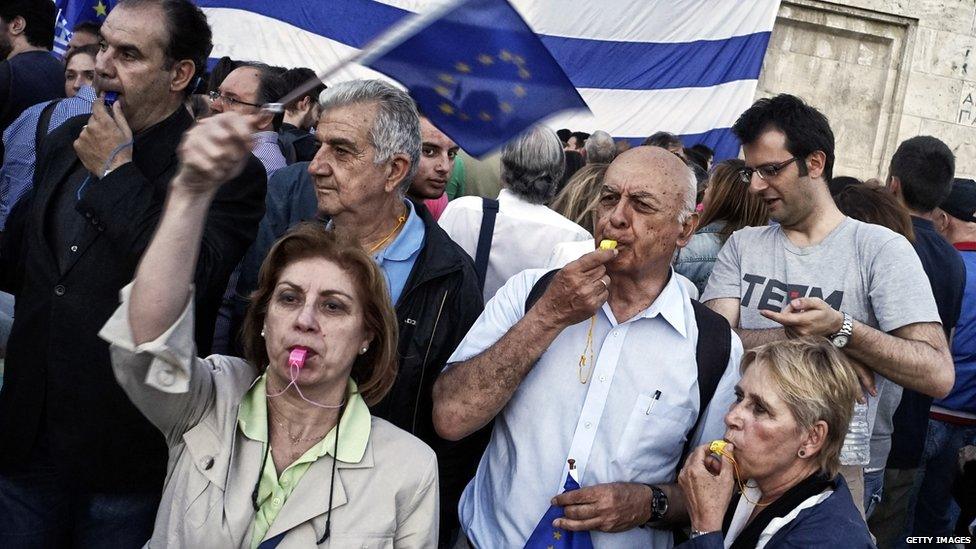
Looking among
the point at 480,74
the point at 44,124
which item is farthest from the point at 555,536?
the point at 44,124

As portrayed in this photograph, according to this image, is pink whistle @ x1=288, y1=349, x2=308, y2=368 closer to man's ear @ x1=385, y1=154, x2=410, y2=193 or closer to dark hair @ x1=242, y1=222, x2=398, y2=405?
dark hair @ x1=242, y1=222, x2=398, y2=405

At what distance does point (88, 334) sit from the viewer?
2943 millimetres

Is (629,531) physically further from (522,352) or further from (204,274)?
(204,274)

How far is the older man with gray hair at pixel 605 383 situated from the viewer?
10.1ft

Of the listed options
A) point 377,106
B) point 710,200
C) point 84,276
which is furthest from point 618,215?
point 710,200

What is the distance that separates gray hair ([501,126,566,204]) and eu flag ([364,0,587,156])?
158 cm

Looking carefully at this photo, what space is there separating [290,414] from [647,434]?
39.5 inches

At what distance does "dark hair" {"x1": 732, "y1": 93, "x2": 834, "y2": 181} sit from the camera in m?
3.99

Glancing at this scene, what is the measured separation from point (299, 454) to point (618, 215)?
1145mm

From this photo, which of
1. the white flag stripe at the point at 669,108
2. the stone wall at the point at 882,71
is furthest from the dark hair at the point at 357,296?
the stone wall at the point at 882,71

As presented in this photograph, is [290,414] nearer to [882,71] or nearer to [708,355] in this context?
[708,355]

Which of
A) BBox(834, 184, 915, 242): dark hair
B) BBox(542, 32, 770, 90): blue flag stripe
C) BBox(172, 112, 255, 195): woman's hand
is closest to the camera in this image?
BBox(172, 112, 255, 195): woman's hand

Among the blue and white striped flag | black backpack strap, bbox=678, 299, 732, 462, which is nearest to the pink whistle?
black backpack strap, bbox=678, 299, 732, 462

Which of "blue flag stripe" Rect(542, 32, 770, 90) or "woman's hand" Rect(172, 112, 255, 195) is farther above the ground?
"woman's hand" Rect(172, 112, 255, 195)
